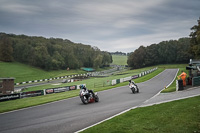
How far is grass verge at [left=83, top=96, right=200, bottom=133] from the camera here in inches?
281

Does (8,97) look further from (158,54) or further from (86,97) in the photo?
(158,54)

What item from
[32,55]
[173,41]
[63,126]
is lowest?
[63,126]

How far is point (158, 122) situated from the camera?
8031mm

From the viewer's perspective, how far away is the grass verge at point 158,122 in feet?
23.4

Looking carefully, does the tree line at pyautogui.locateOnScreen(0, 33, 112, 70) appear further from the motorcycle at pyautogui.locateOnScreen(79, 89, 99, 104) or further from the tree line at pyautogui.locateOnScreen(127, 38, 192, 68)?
the motorcycle at pyautogui.locateOnScreen(79, 89, 99, 104)

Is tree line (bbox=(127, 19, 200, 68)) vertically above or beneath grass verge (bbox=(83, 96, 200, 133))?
above

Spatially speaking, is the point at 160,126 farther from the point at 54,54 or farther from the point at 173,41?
the point at 173,41

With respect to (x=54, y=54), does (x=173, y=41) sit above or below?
above

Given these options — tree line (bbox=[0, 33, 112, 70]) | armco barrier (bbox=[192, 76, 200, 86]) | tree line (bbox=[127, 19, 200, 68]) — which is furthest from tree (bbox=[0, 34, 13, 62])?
armco barrier (bbox=[192, 76, 200, 86])

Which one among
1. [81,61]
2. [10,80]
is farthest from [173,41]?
[10,80]

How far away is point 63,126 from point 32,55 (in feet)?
309

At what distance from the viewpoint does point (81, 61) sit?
405 ft

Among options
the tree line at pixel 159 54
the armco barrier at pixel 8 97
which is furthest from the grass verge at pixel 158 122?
the tree line at pixel 159 54

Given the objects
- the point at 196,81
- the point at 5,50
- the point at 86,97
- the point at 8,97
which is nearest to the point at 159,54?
the point at 5,50
